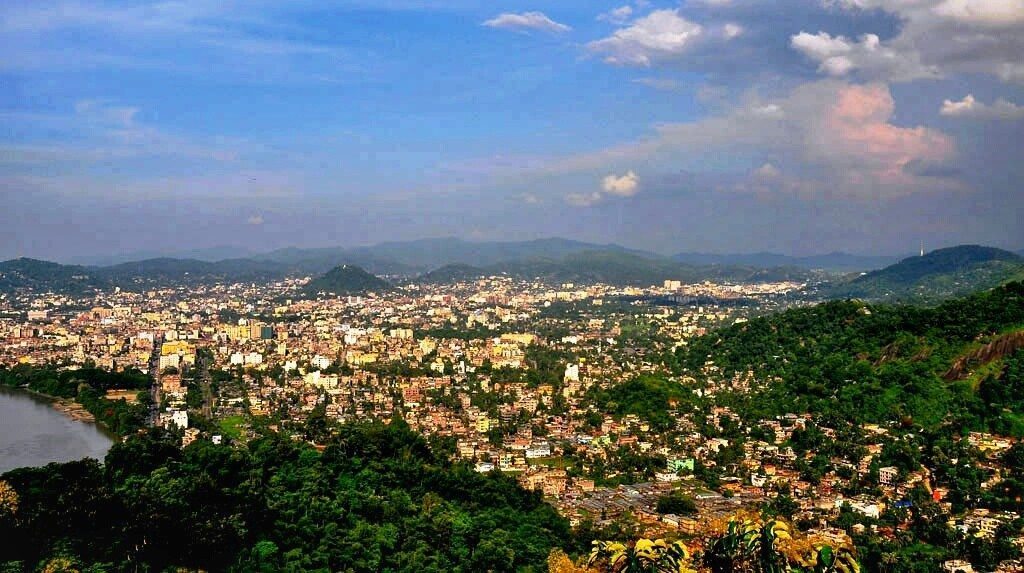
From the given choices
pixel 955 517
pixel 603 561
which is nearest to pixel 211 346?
pixel 955 517

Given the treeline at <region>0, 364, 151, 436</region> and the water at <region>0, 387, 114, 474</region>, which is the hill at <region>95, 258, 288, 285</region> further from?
the water at <region>0, 387, 114, 474</region>

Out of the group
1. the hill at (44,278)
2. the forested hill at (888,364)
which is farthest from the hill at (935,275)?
the hill at (44,278)

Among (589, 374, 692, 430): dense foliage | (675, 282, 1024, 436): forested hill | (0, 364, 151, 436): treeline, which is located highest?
(675, 282, 1024, 436): forested hill

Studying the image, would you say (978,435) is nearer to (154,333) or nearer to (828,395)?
(828,395)

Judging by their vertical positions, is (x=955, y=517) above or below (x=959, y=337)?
below

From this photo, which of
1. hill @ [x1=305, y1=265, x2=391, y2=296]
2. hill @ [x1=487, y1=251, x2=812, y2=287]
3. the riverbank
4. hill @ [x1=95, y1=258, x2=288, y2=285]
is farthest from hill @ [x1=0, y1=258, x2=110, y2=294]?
the riverbank

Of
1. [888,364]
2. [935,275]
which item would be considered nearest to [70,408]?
[888,364]

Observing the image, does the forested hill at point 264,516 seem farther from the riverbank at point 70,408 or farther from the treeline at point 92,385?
the riverbank at point 70,408
